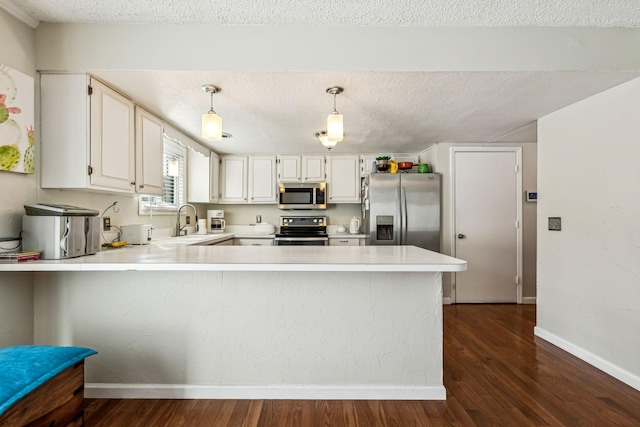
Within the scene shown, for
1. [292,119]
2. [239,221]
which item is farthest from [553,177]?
[239,221]

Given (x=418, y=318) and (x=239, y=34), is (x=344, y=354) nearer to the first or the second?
(x=418, y=318)

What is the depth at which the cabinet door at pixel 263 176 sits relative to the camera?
15.7ft

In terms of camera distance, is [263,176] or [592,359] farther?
[263,176]

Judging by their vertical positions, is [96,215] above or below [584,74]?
below

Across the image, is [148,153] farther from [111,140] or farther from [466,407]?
Answer: [466,407]

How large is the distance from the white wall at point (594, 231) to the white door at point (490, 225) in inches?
38.2

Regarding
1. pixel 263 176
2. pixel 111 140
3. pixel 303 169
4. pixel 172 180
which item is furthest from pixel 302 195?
pixel 111 140

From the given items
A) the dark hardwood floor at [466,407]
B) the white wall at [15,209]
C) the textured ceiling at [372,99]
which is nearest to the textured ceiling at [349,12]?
the white wall at [15,209]

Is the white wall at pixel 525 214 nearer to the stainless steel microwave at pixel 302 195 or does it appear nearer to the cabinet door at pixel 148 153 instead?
the stainless steel microwave at pixel 302 195

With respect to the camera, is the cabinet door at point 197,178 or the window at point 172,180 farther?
the cabinet door at point 197,178

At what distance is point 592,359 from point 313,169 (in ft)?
11.8

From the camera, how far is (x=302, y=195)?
4.71 metres

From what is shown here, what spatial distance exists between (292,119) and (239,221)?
8.35 feet

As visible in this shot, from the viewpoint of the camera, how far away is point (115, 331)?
201cm
